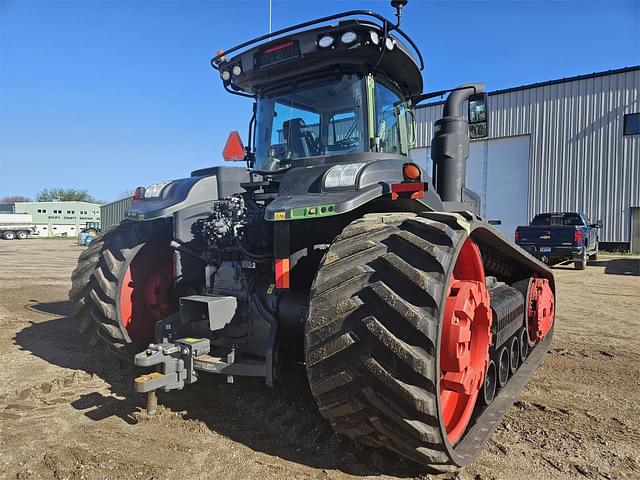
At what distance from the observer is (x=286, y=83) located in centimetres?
416

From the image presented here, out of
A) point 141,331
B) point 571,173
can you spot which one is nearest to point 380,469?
point 141,331

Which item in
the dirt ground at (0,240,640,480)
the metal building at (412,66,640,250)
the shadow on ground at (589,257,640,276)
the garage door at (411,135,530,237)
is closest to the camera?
the dirt ground at (0,240,640,480)

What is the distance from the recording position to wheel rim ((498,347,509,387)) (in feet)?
13.9

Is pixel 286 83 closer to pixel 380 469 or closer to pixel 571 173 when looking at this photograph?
pixel 380 469

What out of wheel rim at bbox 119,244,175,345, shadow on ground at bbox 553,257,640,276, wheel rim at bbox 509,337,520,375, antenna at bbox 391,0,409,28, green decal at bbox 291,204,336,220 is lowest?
shadow on ground at bbox 553,257,640,276

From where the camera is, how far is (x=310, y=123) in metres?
4.07

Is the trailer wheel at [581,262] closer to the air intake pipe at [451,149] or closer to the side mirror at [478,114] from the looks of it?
the side mirror at [478,114]

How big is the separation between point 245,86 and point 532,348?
4.50m

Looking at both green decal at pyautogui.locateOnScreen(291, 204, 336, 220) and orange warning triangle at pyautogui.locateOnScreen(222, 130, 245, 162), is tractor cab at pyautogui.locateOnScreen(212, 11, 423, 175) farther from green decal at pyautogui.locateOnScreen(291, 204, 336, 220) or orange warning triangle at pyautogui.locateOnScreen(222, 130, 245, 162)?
A: green decal at pyautogui.locateOnScreen(291, 204, 336, 220)

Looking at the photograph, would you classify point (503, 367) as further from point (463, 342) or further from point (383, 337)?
point (383, 337)

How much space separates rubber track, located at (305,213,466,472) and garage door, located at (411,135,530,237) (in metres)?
21.1

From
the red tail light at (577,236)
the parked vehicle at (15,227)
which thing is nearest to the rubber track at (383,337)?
the red tail light at (577,236)

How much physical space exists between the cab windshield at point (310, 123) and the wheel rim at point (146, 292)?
125cm

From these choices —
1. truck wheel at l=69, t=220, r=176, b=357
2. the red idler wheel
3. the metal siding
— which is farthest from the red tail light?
the metal siding
